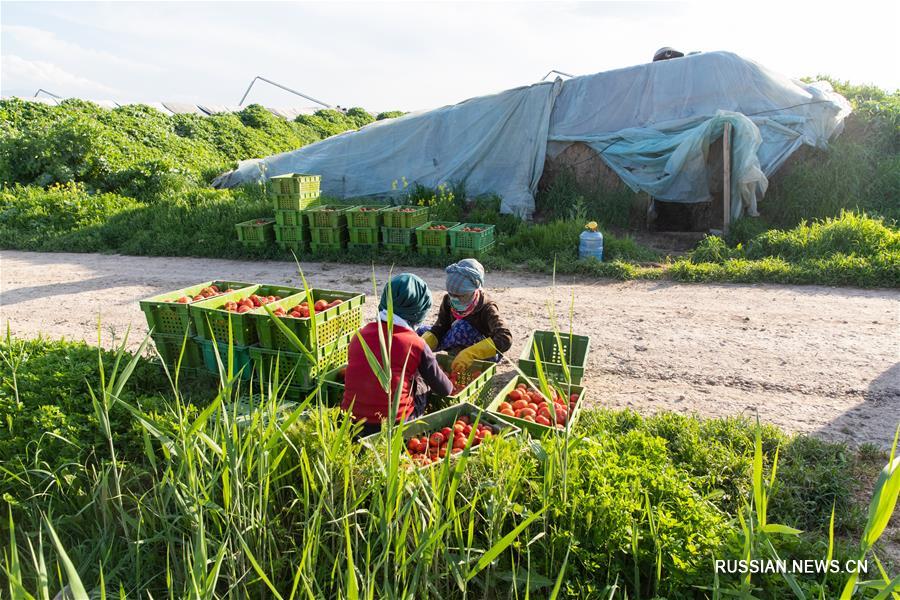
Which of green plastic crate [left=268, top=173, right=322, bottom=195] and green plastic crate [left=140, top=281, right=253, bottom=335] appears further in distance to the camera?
green plastic crate [left=268, top=173, right=322, bottom=195]

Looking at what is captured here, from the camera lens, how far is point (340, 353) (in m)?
4.42

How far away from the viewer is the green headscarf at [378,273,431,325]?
143 inches

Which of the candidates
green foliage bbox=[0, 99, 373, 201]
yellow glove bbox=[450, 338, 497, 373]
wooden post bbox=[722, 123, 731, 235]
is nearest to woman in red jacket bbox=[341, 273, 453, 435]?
yellow glove bbox=[450, 338, 497, 373]

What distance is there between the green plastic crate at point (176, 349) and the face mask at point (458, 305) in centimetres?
207

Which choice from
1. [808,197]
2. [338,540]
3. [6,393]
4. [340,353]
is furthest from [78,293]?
[808,197]

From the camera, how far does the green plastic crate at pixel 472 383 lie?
12.4ft

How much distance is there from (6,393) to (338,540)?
8.38ft

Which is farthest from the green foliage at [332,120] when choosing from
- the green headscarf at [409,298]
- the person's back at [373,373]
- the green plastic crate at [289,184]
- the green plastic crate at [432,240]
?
the person's back at [373,373]

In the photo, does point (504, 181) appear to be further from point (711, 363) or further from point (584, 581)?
point (584, 581)

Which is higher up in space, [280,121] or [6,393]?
[280,121]

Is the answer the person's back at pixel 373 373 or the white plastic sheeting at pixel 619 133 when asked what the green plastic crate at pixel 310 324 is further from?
the white plastic sheeting at pixel 619 133

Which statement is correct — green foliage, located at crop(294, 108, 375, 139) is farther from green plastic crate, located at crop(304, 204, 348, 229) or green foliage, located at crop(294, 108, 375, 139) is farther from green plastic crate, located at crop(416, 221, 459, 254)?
green plastic crate, located at crop(416, 221, 459, 254)

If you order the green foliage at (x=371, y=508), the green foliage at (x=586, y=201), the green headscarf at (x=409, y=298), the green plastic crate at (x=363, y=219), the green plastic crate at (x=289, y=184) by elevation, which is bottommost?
the green foliage at (x=371, y=508)

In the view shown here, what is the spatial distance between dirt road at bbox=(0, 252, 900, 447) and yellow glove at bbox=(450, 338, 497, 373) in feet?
2.98
